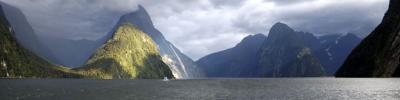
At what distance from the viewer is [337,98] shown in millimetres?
101375

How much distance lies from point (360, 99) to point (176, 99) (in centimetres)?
4455

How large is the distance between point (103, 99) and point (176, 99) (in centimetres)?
1780

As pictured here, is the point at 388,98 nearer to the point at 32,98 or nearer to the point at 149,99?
the point at 149,99

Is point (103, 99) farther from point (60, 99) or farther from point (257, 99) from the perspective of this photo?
point (257, 99)

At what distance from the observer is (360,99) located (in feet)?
323

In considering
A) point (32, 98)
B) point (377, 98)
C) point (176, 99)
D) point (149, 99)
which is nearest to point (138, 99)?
point (149, 99)

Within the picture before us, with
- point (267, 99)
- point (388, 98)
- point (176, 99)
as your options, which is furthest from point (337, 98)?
point (176, 99)

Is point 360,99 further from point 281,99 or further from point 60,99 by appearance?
point 60,99

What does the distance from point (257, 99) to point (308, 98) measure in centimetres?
1348

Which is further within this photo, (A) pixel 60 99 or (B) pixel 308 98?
(B) pixel 308 98

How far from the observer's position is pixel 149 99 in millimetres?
101188

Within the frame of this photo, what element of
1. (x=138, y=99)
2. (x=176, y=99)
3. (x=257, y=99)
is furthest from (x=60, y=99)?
(x=257, y=99)

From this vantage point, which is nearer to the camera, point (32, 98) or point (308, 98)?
point (32, 98)

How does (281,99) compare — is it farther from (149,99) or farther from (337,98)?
(149,99)
